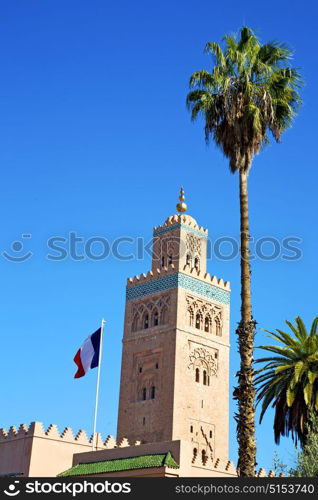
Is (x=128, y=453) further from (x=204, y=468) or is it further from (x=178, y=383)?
(x=178, y=383)

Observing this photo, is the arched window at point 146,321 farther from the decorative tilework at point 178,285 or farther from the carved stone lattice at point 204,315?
the carved stone lattice at point 204,315

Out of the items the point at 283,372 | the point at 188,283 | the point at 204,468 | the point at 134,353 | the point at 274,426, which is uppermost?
the point at 188,283

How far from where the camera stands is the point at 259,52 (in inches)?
926

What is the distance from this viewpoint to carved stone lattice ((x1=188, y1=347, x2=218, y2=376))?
43.4m

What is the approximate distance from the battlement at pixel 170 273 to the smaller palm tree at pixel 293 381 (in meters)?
11.8

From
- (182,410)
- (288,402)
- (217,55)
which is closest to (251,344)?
(217,55)

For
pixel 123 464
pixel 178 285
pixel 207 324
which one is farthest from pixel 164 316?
pixel 123 464

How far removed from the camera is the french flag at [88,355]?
122 ft

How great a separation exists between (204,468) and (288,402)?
13.6 ft

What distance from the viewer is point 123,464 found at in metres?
30.7

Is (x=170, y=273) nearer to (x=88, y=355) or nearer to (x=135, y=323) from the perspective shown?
(x=135, y=323)

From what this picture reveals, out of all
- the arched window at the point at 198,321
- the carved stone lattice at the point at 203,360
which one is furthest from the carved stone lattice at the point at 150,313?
the carved stone lattice at the point at 203,360

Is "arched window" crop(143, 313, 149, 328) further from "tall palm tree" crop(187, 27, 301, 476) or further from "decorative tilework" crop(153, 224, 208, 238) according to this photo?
"tall palm tree" crop(187, 27, 301, 476)

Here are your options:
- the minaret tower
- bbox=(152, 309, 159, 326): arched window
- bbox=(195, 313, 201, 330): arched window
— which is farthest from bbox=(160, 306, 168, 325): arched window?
bbox=(195, 313, 201, 330): arched window
